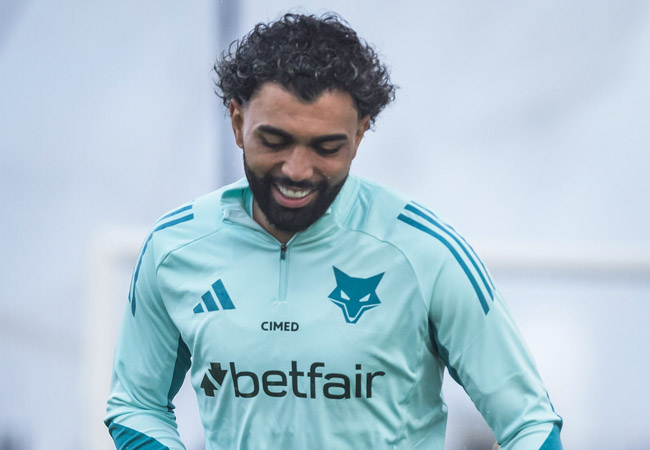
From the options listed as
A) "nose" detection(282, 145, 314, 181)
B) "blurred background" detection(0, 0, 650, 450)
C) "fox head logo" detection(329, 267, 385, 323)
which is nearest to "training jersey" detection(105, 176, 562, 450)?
"fox head logo" detection(329, 267, 385, 323)

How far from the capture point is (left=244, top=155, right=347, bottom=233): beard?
1.25 metres

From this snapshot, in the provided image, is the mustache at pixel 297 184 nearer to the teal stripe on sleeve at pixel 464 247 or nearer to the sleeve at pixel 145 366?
the teal stripe on sleeve at pixel 464 247

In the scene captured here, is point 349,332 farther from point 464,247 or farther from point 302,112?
point 302,112

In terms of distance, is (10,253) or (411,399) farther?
(10,253)

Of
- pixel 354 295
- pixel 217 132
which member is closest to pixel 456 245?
pixel 354 295

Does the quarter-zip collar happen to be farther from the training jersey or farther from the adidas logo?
the adidas logo

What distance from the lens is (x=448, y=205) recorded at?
2.84 m

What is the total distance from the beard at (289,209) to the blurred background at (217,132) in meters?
1.50

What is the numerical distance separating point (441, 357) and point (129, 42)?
6.64 ft

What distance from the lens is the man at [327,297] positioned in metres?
1.22

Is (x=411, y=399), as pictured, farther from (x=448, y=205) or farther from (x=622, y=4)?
(x=622, y=4)

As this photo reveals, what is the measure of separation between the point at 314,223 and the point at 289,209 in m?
0.06

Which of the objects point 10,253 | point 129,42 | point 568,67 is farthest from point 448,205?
point 10,253

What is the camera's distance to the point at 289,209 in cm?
126
